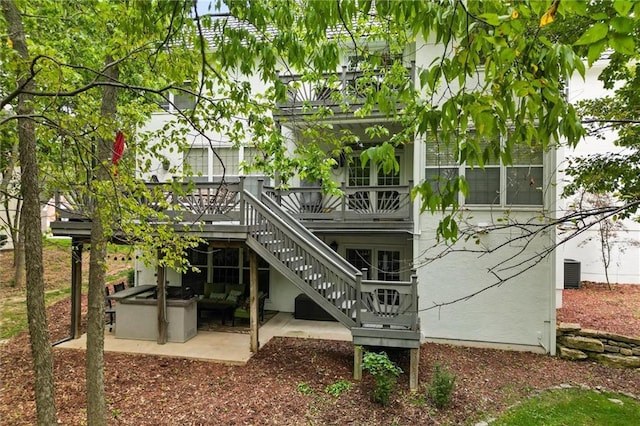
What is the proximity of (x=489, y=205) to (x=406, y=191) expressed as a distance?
1992 millimetres

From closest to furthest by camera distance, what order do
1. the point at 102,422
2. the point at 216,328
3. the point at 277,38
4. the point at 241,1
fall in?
the point at 241,1, the point at 277,38, the point at 102,422, the point at 216,328

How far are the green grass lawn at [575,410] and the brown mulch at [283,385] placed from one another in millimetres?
274

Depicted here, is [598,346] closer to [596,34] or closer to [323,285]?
[323,285]

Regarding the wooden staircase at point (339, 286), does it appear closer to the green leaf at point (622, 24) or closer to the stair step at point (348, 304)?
the stair step at point (348, 304)

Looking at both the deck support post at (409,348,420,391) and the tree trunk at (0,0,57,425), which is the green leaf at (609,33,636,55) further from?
the deck support post at (409,348,420,391)

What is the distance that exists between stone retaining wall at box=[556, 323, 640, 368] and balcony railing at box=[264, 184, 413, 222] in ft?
14.7

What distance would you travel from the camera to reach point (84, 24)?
21.1ft

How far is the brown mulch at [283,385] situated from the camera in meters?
5.51

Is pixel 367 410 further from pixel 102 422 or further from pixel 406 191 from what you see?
pixel 406 191

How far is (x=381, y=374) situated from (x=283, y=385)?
5.90 feet

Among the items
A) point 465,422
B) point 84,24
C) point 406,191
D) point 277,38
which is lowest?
point 465,422

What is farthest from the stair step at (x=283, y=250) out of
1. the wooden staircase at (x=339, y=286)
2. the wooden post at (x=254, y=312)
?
the wooden post at (x=254, y=312)

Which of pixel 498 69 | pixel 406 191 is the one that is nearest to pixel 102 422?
pixel 498 69

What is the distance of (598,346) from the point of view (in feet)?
26.3
